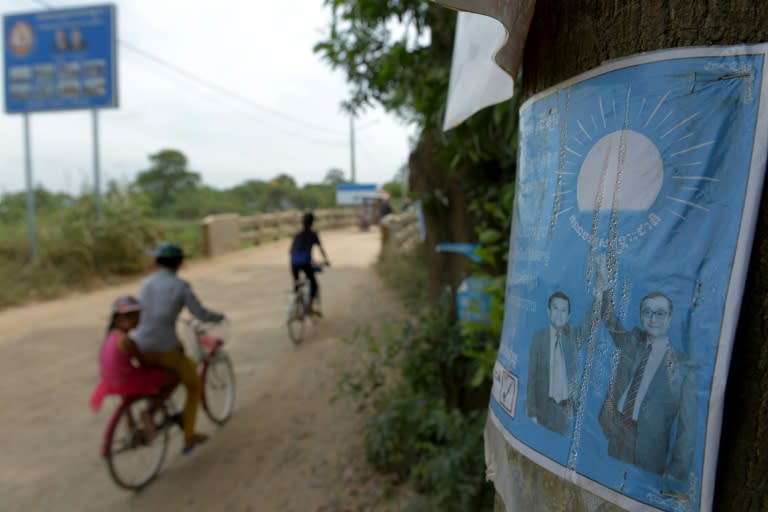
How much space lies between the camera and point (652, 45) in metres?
0.85

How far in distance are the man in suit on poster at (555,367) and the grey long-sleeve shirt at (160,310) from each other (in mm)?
3421

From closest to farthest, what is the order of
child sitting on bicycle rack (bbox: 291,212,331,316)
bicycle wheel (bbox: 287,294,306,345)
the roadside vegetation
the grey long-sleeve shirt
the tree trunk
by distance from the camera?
the tree trunk < the grey long-sleeve shirt < bicycle wheel (bbox: 287,294,306,345) < child sitting on bicycle rack (bbox: 291,212,331,316) < the roadside vegetation

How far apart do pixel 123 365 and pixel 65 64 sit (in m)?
11.2

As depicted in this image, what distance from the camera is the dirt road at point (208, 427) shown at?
3.74 meters

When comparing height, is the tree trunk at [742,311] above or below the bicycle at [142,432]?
above

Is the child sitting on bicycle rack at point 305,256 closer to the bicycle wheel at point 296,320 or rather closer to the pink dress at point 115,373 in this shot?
the bicycle wheel at point 296,320

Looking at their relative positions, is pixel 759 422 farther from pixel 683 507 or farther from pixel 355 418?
pixel 355 418

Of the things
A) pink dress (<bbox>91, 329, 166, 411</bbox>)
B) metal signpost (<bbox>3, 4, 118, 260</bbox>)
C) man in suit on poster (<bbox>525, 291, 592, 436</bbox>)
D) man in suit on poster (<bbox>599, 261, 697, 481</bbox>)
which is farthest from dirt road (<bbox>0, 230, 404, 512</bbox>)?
metal signpost (<bbox>3, 4, 118, 260</bbox>)

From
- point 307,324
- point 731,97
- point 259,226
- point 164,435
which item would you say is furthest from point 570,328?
point 259,226

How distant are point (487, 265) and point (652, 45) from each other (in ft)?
7.79

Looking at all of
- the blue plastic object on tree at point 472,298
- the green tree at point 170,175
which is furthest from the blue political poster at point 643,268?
the green tree at point 170,175

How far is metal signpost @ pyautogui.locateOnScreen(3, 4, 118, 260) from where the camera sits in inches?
480

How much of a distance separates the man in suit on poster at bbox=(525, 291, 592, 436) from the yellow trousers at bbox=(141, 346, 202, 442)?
3515mm

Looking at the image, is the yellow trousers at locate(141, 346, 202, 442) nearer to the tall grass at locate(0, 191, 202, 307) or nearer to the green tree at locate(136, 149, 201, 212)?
the tall grass at locate(0, 191, 202, 307)
